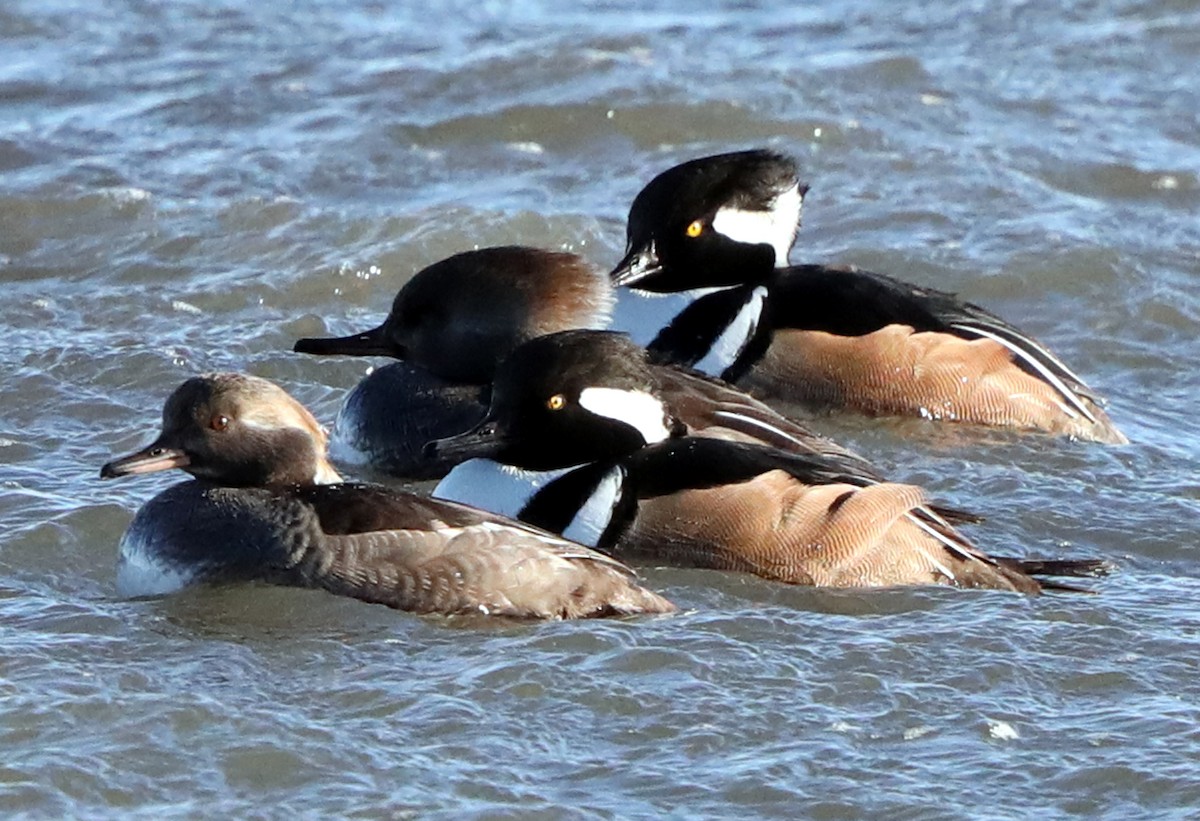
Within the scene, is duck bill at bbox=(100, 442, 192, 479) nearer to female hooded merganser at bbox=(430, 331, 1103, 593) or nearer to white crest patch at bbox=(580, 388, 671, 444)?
female hooded merganser at bbox=(430, 331, 1103, 593)

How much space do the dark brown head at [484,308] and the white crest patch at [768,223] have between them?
1.19 meters

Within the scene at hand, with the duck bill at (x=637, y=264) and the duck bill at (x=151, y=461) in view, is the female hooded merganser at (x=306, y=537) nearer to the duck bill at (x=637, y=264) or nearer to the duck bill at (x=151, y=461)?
the duck bill at (x=151, y=461)

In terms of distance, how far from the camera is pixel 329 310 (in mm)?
10766

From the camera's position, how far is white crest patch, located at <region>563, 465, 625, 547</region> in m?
7.38

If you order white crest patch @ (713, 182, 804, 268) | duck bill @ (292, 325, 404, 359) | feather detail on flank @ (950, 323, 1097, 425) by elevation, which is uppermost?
white crest patch @ (713, 182, 804, 268)

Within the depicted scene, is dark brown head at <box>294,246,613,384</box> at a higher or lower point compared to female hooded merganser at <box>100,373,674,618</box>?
higher

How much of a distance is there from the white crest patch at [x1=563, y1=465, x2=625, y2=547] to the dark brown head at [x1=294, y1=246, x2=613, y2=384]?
4.24ft

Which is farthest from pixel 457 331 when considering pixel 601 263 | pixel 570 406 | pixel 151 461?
pixel 601 263

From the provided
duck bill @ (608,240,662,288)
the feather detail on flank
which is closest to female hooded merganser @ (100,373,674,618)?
duck bill @ (608,240,662,288)

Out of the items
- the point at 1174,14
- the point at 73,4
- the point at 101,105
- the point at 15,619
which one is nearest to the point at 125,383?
the point at 15,619

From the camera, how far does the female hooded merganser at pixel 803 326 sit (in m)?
9.44

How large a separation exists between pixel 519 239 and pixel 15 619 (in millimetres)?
5531

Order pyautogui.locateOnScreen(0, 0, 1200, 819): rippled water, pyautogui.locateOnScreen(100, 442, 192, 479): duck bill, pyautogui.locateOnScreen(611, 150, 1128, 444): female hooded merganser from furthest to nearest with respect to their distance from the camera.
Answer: pyautogui.locateOnScreen(611, 150, 1128, 444): female hooded merganser < pyautogui.locateOnScreen(100, 442, 192, 479): duck bill < pyautogui.locateOnScreen(0, 0, 1200, 819): rippled water

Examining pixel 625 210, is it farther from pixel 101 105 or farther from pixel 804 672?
pixel 804 672
